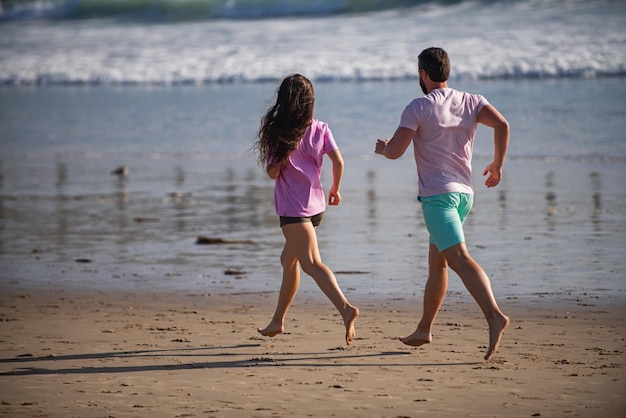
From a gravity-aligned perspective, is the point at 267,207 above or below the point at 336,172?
below

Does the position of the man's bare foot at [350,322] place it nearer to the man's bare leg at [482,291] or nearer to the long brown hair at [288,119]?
the man's bare leg at [482,291]

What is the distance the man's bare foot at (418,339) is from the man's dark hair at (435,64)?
1366 millimetres

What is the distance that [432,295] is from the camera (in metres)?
5.62

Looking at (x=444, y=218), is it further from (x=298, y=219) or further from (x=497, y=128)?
(x=298, y=219)

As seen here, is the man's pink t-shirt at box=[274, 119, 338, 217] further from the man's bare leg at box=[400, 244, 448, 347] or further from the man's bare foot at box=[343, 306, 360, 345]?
the man's bare leg at box=[400, 244, 448, 347]

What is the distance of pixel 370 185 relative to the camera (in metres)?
→ 13.6

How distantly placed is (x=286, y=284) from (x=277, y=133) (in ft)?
2.96

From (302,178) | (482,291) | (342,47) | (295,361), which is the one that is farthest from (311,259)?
(342,47)

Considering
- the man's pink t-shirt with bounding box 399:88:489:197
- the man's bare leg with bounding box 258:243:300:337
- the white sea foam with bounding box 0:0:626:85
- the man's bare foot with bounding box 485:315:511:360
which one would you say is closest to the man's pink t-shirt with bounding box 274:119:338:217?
the man's bare leg with bounding box 258:243:300:337

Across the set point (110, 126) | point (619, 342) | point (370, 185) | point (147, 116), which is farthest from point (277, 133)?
point (147, 116)

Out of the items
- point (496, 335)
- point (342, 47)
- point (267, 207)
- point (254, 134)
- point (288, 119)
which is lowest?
point (496, 335)

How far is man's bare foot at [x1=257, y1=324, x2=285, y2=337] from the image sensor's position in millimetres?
5941

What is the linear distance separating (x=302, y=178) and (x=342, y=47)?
116 feet

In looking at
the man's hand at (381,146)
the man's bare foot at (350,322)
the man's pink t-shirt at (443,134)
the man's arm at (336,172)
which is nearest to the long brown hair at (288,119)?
the man's arm at (336,172)
